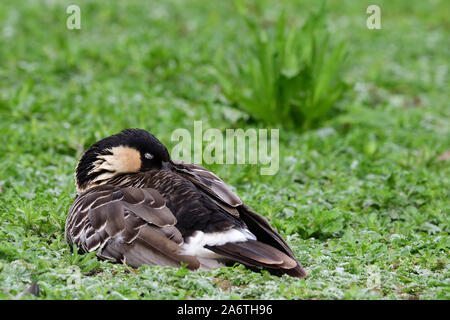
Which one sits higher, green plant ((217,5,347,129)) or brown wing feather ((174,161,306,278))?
green plant ((217,5,347,129))

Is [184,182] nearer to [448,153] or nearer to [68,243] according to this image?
[68,243]

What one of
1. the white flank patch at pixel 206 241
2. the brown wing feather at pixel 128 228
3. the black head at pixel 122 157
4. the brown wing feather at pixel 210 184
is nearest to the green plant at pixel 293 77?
the brown wing feather at pixel 210 184

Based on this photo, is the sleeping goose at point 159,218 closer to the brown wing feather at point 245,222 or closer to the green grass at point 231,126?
the brown wing feather at point 245,222

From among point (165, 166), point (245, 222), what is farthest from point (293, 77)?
point (245, 222)

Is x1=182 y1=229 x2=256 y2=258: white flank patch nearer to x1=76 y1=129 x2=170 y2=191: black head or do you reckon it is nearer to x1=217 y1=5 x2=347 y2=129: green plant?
x1=76 y1=129 x2=170 y2=191: black head

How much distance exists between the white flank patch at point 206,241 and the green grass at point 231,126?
172mm

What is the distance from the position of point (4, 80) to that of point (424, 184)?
6527 mm

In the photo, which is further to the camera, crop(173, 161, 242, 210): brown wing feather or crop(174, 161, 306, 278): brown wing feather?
crop(173, 161, 242, 210): brown wing feather

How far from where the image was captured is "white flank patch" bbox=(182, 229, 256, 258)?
4812 millimetres

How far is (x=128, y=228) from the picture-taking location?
4945 millimetres

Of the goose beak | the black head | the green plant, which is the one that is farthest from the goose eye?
the green plant

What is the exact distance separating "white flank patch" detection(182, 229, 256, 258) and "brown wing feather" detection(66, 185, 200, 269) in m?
0.07

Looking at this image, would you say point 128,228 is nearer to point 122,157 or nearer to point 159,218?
point 159,218
